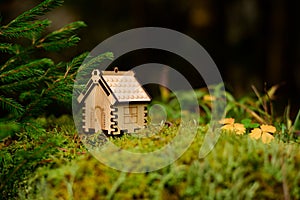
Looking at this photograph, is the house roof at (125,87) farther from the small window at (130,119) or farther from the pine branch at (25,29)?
the pine branch at (25,29)

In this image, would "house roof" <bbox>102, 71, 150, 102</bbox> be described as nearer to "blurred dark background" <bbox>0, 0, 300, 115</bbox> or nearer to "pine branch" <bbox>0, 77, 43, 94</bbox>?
"pine branch" <bbox>0, 77, 43, 94</bbox>

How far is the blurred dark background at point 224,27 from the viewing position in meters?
5.50

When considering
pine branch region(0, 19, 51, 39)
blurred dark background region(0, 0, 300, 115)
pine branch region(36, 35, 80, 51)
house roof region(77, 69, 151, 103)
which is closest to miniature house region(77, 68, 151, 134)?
house roof region(77, 69, 151, 103)

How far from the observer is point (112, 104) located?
1503 mm

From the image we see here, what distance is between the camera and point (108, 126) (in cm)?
153

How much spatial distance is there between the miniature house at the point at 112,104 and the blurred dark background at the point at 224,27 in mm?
3800

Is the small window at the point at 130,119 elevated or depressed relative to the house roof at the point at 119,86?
depressed

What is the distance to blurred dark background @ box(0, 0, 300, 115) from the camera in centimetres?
550

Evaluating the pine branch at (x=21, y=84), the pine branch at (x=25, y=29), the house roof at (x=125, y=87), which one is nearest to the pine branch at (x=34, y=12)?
the pine branch at (x=25, y=29)

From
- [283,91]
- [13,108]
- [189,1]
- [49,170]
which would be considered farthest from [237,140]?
[189,1]

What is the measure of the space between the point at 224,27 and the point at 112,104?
4.90 metres

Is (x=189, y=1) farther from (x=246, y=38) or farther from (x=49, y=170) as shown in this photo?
(x=49, y=170)

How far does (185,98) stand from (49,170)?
1.94m

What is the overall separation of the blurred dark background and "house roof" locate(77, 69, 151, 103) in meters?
3.76
